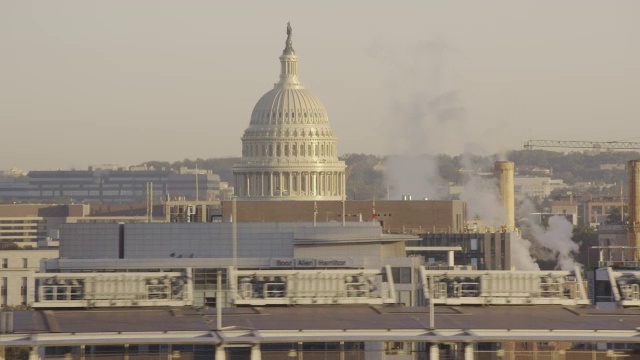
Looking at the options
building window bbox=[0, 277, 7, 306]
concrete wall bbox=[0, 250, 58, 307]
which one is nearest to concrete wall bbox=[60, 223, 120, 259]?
concrete wall bbox=[0, 250, 58, 307]

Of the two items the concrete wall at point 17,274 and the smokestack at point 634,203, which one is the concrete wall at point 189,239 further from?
the smokestack at point 634,203

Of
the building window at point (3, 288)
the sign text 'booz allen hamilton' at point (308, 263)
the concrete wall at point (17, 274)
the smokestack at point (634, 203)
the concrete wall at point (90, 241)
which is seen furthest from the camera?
the smokestack at point (634, 203)

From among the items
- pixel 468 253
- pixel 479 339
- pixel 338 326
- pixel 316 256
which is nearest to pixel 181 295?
pixel 338 326

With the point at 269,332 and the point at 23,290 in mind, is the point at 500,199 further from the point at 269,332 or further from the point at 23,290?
the point at 269,332

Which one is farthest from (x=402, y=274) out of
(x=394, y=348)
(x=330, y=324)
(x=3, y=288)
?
(x=3, y=288)

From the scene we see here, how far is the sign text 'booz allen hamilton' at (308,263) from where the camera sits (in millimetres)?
83000

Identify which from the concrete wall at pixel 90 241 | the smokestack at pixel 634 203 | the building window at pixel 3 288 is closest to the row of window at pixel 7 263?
the building window at pixel 3 288

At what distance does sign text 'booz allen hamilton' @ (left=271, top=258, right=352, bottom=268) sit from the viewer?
83000mm

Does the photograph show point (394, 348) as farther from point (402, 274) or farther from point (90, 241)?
point (90, 241)

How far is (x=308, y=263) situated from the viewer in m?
85.1

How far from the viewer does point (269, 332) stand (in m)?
36.8

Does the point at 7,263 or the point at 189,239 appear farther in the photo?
the point at 7,263

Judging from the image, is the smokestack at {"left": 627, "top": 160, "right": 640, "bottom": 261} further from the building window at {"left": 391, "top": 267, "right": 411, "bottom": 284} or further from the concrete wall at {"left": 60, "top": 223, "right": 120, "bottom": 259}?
the building window at {"left": 391, "top": 267, "right": 411, "bottom": 284}

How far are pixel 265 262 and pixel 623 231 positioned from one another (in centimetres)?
10932
